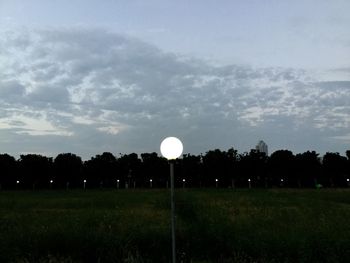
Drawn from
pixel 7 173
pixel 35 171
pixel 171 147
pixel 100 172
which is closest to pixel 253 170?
pixel 100 172

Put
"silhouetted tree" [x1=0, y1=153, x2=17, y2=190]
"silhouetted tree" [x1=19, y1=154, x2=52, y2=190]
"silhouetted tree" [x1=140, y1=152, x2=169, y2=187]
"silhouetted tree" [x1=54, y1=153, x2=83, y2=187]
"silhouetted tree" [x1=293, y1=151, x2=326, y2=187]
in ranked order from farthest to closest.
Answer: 1. "silhouetted tree" [x1=140, y1=152, x2=169, y2=187]
2. "silhouetted tree" [x1=293, y1=151, x2=326, y2=187]
3. "silhouetted tree" [x1=54, y1=153, x2=83, y2=187]
4. "silhouetted tree" [x1=19, y1=154, x2=52, y2=190]
5. "silhouetted tree" [x1=0, y1=153, x2=17, y2=190]

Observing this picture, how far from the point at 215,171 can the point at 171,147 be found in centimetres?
16785

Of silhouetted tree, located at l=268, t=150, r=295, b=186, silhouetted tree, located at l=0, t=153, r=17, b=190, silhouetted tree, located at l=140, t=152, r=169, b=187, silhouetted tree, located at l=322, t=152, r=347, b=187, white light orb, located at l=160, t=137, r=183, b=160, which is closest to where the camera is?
white light orb, located at l=160, t=137, r=183, b=160

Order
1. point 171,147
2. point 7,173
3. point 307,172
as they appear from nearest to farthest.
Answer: point 171,147
point 7,173
point 307,172

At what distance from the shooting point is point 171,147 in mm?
11625

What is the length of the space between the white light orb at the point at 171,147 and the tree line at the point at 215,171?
159715mm

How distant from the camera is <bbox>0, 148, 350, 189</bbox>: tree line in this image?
17338 cm

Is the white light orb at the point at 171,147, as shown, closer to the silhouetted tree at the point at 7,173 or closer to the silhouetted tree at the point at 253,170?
the silhouetted tree at the point at 7,173

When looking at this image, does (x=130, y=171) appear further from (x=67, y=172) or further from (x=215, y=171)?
(x=215, y=171)

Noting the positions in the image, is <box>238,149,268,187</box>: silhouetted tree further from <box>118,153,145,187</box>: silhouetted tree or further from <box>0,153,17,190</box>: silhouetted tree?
<box>0,153,17,190</box>: silhouetted tree

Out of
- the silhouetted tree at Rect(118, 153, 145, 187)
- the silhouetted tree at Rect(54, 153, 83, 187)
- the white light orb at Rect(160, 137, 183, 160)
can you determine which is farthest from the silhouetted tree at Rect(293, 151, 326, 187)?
the white light orb at Rect(160, 137, 183, 160)

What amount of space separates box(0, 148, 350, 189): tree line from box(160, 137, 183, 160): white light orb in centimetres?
15971

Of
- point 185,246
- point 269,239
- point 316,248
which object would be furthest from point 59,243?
point 316,248

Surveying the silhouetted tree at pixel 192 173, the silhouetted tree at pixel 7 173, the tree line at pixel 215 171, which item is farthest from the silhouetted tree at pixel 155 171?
the silhouetted tree at pixel 7 173
